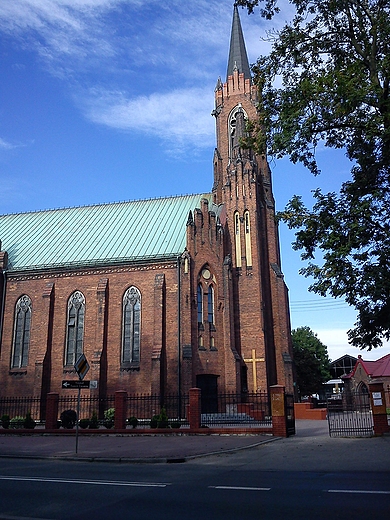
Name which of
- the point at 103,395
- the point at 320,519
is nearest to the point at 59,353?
the point at 103,395

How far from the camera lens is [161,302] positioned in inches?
1192

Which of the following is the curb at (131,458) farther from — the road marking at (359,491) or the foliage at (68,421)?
the foliage at (68,421)

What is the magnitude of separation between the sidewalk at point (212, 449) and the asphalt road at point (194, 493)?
1.19 m

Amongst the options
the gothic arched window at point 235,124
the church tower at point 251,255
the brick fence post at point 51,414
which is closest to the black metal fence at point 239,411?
the church tower at point 251,255

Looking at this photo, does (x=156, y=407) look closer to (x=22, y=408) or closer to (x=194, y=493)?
(x=22, y=408)

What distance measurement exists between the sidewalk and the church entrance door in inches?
352

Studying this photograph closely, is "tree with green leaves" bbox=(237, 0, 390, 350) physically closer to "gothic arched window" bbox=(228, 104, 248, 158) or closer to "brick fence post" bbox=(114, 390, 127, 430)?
"brick fence post" bbox=(114, 390, 127, 430)

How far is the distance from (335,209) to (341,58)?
4.79m

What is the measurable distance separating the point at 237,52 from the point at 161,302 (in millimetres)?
23948

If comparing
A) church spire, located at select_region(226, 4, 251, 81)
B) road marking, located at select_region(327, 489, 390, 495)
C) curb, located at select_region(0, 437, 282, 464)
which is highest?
church spire, located at select_region(226, 4, 251, 81)

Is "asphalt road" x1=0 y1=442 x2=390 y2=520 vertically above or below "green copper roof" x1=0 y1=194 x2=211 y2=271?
below

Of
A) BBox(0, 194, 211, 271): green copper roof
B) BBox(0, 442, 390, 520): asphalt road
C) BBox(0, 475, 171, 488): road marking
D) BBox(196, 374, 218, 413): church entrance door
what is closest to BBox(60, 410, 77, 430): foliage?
BBox(196, 374, 218, 413): church entrance door

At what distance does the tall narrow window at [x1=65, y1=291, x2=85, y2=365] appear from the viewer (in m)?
31.9

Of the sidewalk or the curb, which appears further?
the curb
